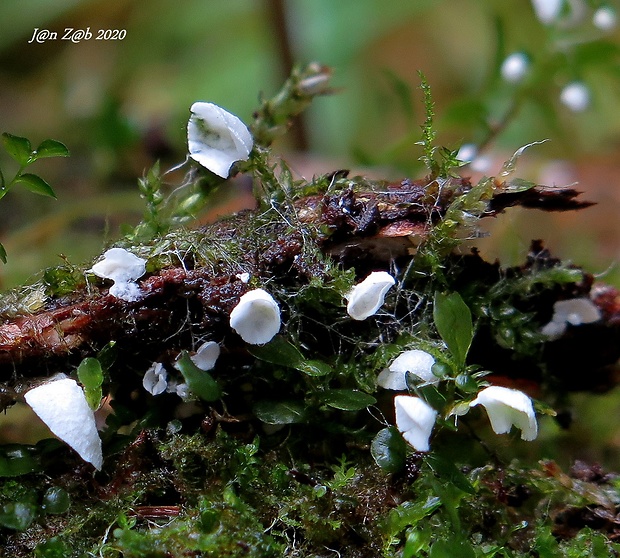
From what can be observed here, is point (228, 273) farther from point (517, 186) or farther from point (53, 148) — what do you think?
point (517, 186)

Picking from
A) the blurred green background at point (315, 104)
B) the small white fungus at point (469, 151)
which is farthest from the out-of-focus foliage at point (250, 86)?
the small white fungus at point (469, 151)

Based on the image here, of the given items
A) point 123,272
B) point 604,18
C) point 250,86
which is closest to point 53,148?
point 123,272

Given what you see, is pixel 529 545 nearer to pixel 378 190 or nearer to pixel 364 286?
pixel 364 286

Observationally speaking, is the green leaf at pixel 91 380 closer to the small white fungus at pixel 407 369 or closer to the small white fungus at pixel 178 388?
the small white fungus at pixel 178 388

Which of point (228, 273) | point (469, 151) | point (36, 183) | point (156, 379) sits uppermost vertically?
point (36, 183)

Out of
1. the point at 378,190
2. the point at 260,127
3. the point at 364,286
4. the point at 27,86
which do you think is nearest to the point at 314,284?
the point at 364,286

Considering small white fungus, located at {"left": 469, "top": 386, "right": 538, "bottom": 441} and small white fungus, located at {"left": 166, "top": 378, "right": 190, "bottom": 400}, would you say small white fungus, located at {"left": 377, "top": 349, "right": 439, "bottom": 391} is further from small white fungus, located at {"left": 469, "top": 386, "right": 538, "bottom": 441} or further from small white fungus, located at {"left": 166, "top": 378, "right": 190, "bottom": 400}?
small white fungus, located at {"left": 166, "top": 378, "right": 190, "bottom": 400}
